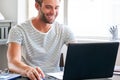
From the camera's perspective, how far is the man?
6.38ft

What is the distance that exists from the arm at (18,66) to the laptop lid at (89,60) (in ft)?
0.69

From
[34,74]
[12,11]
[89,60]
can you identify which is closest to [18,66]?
[34,74]

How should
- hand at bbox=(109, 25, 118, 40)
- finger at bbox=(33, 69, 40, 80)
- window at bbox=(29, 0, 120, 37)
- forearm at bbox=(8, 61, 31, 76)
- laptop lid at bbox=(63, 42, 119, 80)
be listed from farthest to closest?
window at bbox=(29, 0, 120, 37) < hand at bbox=(109, 25, 118, 40) < forearm at bbox=(8, 61, 31, 76) < finger at bbox=(33, 69, 40, 80) < laptop lid at bbox=(63, 42, 119, 80)

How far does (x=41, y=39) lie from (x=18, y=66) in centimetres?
41

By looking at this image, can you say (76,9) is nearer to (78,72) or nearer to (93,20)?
(93,20)

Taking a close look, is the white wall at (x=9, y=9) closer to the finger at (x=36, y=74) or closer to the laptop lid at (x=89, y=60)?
the finger at (x=36, y=74)

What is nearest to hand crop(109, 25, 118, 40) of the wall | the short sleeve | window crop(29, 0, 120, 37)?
window crop(29, 0, 120, 37)

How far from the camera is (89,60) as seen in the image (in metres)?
1.37

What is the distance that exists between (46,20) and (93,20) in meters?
1.45

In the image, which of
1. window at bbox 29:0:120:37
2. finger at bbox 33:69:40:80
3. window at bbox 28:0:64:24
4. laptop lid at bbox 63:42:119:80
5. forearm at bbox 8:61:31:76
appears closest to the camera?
laptop lid at bbox 63:42:119:80

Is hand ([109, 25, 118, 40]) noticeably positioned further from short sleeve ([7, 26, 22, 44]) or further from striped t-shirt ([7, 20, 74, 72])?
short sleeve ([7, 26, 22, 44])

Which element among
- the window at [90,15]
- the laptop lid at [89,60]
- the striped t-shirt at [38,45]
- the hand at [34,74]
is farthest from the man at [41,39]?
the window at [90,15]

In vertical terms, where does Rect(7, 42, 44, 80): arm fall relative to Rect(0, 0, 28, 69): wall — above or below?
below

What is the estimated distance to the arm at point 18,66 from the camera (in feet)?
4.75
